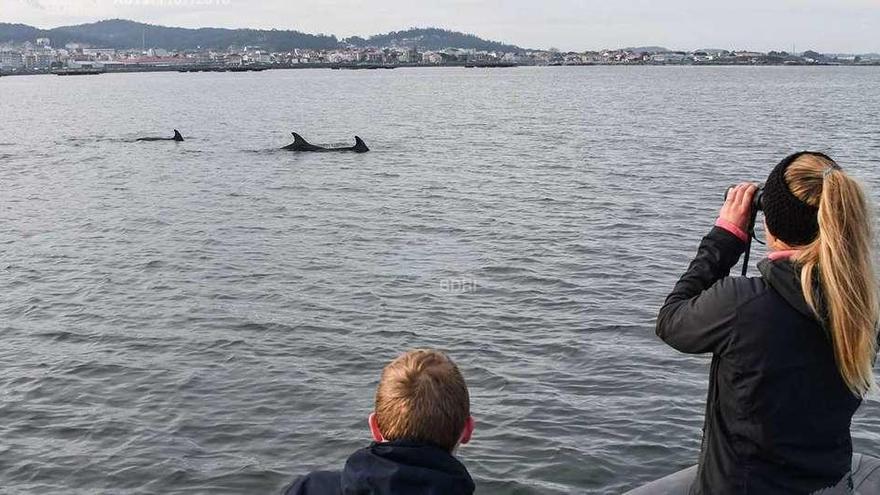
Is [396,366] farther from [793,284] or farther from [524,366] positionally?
[524,366]

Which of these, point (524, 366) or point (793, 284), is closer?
point (793, 284)

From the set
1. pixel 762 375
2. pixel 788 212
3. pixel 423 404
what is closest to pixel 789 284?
pixel 788 212

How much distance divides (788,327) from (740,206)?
0.66 m

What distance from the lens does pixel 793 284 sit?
3.90 metres

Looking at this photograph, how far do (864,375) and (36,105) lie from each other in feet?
378

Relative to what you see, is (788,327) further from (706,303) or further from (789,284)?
(706,303)

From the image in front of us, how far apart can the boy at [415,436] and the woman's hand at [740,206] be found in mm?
1610

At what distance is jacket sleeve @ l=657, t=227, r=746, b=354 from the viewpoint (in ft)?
13.1

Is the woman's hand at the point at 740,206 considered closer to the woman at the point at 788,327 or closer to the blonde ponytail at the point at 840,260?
the woman at the point at 788,327

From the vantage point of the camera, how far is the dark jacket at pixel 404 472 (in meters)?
3.47

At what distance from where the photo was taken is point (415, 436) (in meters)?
3.52

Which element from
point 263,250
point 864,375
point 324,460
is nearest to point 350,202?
point 263,250

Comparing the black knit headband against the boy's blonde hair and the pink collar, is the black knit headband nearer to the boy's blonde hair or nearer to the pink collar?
the pink collar

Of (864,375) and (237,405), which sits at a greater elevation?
(864,375)
